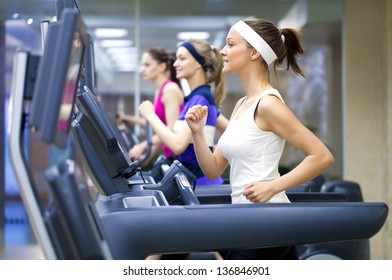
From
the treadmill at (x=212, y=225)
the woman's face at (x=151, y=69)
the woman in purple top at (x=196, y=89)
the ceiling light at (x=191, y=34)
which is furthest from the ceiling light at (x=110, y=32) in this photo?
the treadmill at (x=212, y=225)

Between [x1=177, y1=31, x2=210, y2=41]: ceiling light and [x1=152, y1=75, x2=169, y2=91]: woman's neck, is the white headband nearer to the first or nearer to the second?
[x1=152, y1=75, x2=169, y2=91]: woman's neck

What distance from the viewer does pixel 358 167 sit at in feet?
18.4

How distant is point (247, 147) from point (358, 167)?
12.2 ft

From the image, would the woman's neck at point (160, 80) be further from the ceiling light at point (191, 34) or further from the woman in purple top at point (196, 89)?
the ceiling light at point (191, 34)

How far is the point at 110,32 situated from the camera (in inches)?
245

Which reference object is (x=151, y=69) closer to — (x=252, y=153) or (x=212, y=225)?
(x=252, y=153)

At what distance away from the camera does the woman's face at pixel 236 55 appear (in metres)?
2.13

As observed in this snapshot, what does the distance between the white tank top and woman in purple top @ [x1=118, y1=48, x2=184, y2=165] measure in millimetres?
1474

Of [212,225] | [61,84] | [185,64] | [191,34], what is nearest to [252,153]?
[212,225]

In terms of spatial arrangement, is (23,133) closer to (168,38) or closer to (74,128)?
(74,128)

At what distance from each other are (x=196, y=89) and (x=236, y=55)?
1.13m

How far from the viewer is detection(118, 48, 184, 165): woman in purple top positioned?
3.75m

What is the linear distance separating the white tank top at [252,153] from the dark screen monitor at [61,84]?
711 millimetres
